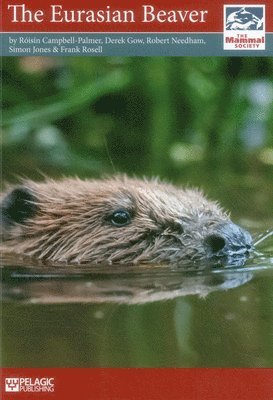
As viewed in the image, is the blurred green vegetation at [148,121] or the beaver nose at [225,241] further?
the blurred green vegetation at [148,121]

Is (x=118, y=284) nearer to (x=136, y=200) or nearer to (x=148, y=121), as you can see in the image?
(x=136, y=200)

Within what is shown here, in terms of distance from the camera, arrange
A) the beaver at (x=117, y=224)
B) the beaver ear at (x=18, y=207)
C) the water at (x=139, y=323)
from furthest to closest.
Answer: the beaver ear at (x=18, y=207)
the beaver at (x=117, y=224)
the water at (x=139, y=323)

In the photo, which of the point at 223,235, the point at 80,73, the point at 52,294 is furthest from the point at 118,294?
the point at 80,73

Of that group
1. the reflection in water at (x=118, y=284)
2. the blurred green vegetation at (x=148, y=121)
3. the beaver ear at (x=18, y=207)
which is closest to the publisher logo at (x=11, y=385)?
the reflection in water at (x=118, y=284)

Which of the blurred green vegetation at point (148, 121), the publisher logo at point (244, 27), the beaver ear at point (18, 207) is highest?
the publisher logo at point (244, 27)

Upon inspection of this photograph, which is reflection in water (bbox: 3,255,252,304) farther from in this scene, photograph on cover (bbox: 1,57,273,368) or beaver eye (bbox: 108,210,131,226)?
beaver eye (bbox: 108,210,131,226)

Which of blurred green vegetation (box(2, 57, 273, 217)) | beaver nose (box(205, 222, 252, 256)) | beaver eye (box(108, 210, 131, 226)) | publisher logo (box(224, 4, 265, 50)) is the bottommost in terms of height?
beaver nose (box(205, 222, 252, 256))

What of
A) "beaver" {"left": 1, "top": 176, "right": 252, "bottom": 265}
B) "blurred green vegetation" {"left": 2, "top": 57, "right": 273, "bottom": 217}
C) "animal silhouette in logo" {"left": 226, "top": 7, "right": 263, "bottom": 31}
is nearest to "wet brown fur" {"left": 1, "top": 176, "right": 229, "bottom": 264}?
"beaver" {"left": 1, "top": 176, "right": 252, "bottom": 265}

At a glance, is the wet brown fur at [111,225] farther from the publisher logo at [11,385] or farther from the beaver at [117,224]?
the publisher logo at [11,385]
